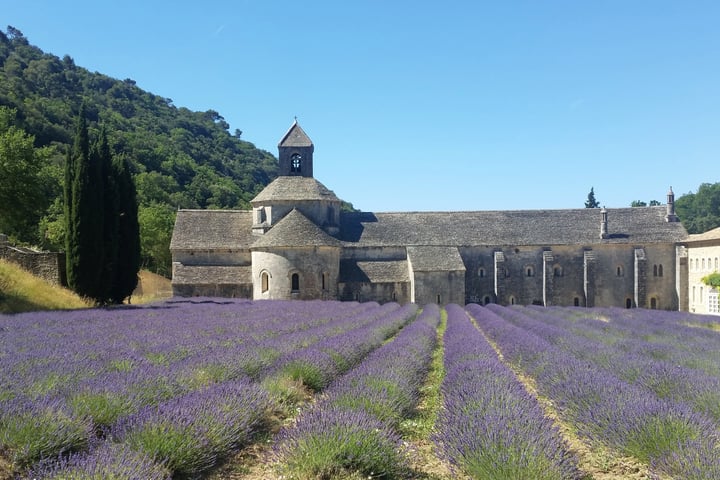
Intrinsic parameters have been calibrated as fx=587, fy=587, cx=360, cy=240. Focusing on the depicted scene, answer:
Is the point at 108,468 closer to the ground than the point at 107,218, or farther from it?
closer to the ground

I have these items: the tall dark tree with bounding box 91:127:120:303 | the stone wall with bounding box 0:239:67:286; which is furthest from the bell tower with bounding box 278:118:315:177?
the stone wall with bounding box 0:239:67:286

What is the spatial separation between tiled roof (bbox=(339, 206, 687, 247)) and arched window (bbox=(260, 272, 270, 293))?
5772 mm

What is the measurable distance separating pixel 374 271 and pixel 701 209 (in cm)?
8058

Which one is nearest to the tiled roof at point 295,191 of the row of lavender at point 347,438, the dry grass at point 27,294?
the dry grass at point 27,294

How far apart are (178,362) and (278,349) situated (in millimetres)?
2434

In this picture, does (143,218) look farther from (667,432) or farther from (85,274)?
(667,432)

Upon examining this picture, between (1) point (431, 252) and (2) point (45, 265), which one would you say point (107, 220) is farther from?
(1) point (431, 252)

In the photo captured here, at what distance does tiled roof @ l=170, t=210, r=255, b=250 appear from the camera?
35.9m

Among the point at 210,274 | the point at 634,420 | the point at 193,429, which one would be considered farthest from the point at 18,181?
the point at 634,420

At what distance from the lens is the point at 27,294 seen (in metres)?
19.5

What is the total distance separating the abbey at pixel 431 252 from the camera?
113ft

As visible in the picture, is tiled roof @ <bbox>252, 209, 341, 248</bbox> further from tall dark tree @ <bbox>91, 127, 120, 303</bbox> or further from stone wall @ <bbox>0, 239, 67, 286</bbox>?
stone wall @ <bbox>0, 239, 67, 286</bbox>

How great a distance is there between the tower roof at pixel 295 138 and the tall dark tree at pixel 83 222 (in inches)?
656

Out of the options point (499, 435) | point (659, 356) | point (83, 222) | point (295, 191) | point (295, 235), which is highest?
point (295, 191)
